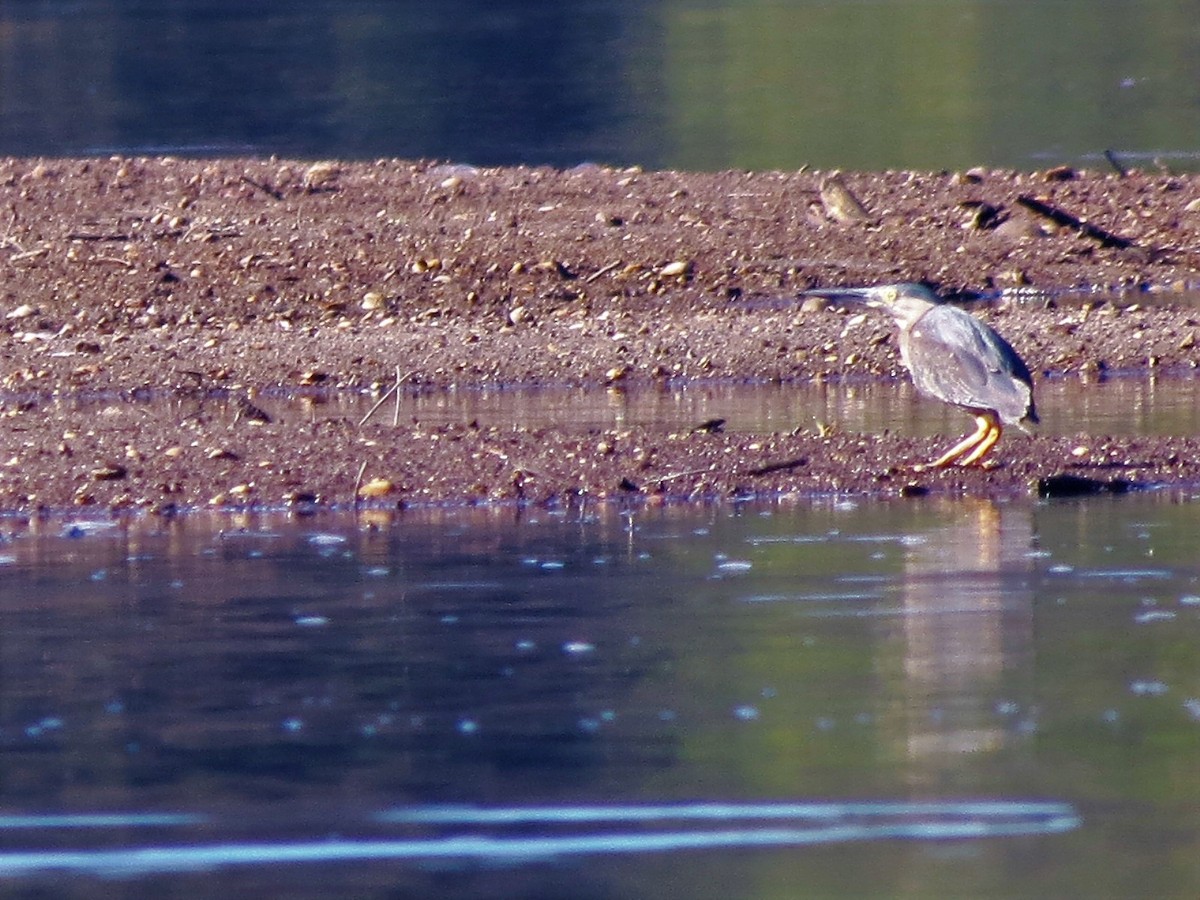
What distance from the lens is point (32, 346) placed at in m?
14.4

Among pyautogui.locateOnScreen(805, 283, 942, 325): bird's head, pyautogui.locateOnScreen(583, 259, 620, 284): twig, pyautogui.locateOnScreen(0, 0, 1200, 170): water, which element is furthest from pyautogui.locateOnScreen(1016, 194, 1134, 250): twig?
pyautogui.locateOnScreen(805, 283, 942, 325): bird's head

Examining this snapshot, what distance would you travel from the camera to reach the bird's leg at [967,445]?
33.7 feet

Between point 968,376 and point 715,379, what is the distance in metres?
3.16

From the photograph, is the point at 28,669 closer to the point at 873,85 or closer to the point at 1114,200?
the point at 1114,200

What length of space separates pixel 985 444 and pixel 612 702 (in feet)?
12.3

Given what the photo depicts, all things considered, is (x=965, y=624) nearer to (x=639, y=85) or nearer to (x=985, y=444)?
(x=985, y=444)

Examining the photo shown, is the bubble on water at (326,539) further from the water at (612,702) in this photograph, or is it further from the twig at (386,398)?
the twig at (386,398)

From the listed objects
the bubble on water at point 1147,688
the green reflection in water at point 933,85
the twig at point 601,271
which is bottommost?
the bubble on water at point 1147,688

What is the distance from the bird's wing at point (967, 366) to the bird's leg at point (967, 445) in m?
0.11

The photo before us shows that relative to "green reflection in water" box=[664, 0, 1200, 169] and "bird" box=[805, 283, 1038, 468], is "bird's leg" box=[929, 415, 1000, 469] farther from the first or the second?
"green reflection in water" box=[664, 0, 1200, 169]

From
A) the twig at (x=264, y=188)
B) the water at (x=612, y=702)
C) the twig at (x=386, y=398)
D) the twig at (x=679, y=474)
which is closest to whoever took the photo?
the water at (x=612, y=702)

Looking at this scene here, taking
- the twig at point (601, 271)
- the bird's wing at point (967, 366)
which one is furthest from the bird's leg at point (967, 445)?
the twig at point (601, 271)

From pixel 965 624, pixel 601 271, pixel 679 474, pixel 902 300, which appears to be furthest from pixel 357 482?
pixel 601 271

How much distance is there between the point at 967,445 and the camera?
1030 centimetres
